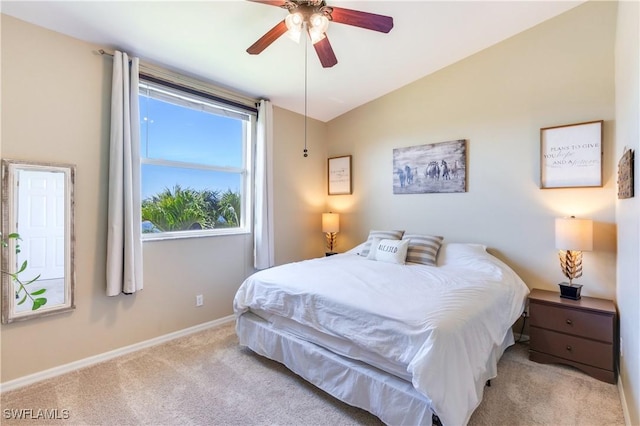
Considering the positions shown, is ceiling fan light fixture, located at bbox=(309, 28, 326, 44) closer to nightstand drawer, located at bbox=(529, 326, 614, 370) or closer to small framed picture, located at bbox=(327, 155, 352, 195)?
small framed picture, located at bbox=(327, 155, 352, 195)

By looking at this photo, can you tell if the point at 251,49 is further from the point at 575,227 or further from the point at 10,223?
the point at 575,227

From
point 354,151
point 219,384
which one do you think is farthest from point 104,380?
point 354,151

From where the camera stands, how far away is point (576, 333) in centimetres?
233

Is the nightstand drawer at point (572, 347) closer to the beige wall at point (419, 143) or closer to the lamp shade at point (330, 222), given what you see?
the beige wall at point (419, 143)

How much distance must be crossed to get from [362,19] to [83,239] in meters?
2.68

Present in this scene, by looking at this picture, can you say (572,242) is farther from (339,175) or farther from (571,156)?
(339,175)

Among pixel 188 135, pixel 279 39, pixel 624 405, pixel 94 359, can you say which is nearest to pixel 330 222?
pixel 188 135

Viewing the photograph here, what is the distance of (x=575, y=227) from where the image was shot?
8.08 ft

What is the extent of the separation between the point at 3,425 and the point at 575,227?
13.7 ft

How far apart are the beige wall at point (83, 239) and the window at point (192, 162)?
260 millimetres

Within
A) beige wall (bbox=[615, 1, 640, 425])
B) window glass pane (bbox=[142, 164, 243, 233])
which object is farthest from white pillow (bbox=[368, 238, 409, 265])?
window glass pane (bbox=[142, 164, 243, 233])

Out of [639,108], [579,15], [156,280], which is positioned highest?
[579,15]

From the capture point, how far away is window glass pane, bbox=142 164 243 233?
9.69 ft
